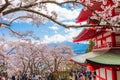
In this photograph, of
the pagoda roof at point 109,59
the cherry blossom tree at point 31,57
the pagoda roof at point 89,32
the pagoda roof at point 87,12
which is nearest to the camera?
the pagoda roof at point 109,59

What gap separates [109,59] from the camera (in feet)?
31.6

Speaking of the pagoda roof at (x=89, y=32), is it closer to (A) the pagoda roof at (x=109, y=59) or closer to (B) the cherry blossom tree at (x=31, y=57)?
(A) the pagoda roof at (x=109, y=59)

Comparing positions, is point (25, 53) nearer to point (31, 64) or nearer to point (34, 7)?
point (31, 64)

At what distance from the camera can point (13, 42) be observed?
34438mm

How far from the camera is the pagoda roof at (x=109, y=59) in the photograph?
9.21 meters

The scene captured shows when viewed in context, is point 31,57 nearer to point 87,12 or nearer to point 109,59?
point 87,12

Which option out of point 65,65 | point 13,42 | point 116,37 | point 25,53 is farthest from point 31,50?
point 116,37

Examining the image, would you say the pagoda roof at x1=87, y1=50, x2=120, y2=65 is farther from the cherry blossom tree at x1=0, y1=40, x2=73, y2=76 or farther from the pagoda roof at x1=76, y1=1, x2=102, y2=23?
the cherry blossom tree at x1=0, y1=40, x2=73, y2=76

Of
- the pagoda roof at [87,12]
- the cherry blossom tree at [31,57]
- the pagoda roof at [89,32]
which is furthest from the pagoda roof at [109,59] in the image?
the cherry blossom tree at [31,57]

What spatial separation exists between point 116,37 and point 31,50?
96.6 ft

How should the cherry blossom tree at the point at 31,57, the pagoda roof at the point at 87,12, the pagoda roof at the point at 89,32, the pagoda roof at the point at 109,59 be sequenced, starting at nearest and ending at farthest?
the pagoda roof at the point at 109,59
the pagoda roof at the point at 87,12
the pagoda roof at the point at 89,32
the cherry blossom tree at the point at 31,57

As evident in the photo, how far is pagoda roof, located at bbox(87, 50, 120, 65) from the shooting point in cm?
921

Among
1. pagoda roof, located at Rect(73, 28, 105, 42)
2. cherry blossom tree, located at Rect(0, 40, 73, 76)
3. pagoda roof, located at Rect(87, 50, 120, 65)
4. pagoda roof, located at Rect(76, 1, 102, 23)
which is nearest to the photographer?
pagoda roof, located at Rect(87, 50, 120, 65)

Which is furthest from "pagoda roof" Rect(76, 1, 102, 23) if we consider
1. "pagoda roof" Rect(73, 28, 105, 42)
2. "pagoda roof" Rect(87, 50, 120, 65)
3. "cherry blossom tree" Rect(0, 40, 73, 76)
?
"cherry blossom tree" Rect(0, 40, 73, 76)
